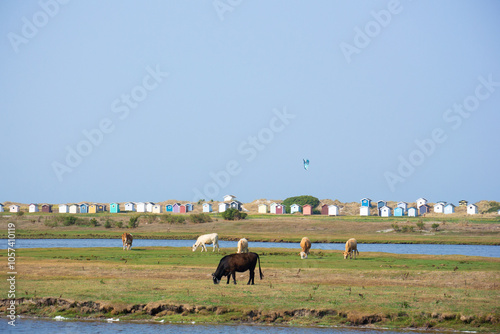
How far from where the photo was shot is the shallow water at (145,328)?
2131cm

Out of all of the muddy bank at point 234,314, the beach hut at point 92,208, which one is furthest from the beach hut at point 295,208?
the muddy bank at point 234,314

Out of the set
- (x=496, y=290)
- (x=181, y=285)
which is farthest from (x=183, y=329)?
(x=496, y=290)

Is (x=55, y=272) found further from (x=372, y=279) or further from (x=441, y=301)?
(x=441, y=301)

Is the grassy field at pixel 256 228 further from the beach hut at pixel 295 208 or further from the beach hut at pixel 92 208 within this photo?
the beach hut at pixel 295 208

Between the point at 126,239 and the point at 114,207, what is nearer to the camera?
the point at 126,239

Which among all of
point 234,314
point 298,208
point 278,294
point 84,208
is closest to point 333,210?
point 298,208

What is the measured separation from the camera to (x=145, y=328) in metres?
21.9

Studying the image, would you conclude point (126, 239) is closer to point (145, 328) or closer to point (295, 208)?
point (145, 328)

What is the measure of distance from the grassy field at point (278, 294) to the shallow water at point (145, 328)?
508mm

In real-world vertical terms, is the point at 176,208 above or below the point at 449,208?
above

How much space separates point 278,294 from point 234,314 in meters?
3.22

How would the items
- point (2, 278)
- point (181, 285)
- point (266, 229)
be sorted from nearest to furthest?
point (181, 285) → point (2, 278) → point (266, 229)

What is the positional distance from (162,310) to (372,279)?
40.3ft

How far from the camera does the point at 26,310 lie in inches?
941
